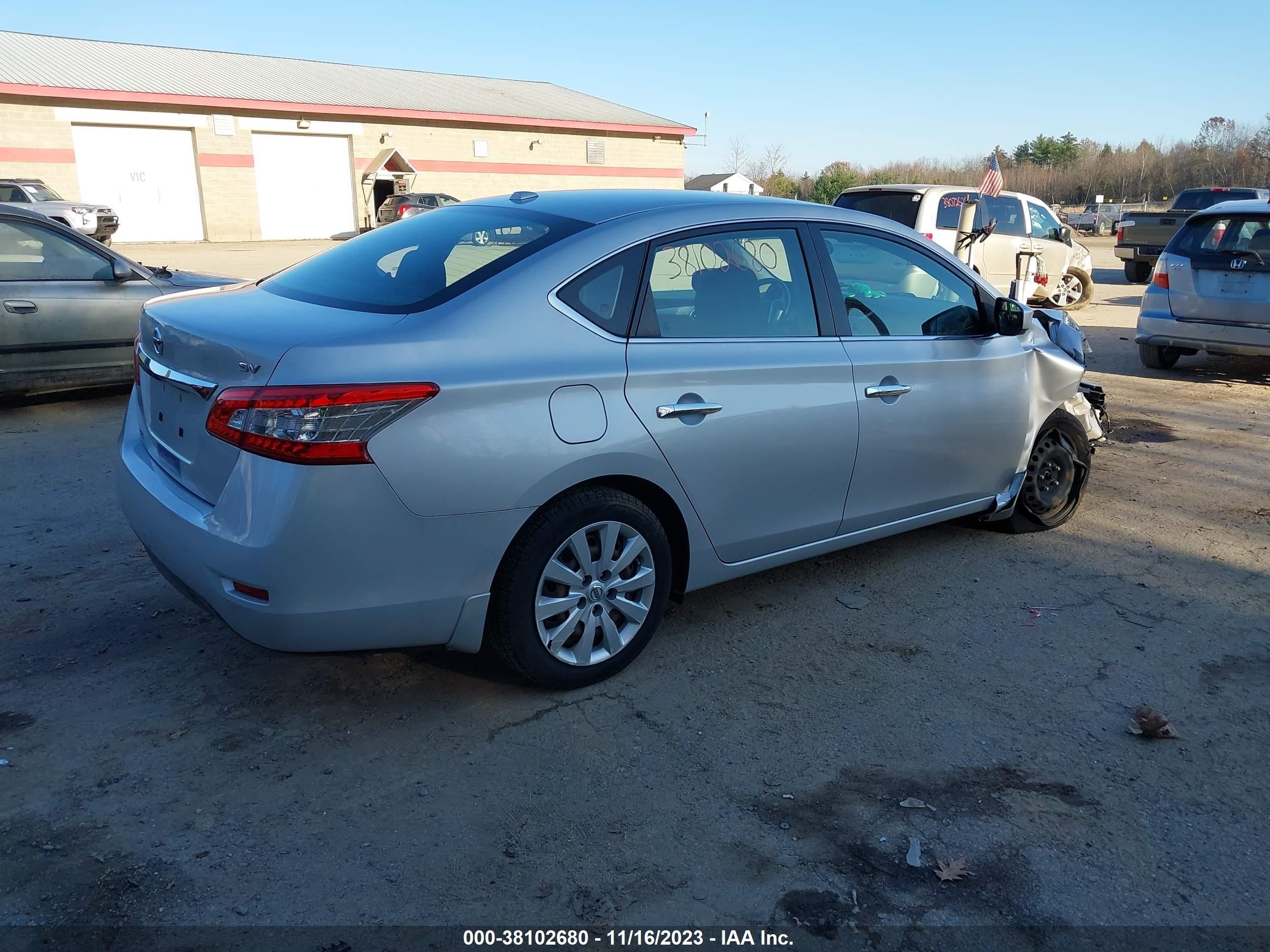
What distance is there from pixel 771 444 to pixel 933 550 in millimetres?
1705

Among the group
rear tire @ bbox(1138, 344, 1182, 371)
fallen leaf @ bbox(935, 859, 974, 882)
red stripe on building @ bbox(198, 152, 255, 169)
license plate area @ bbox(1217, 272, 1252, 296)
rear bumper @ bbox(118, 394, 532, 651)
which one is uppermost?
red stripe on building @ bbox(198, 152, 255, 169)

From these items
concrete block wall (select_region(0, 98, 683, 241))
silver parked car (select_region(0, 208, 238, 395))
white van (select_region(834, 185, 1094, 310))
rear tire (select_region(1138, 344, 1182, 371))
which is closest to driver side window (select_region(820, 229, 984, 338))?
silver parked car (select_region(0, 208, 238, 395))

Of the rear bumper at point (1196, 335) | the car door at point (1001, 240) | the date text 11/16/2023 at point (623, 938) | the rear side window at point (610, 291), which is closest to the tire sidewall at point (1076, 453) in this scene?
the rear side window at point (610, 291)

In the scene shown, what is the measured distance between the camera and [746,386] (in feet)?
12.5

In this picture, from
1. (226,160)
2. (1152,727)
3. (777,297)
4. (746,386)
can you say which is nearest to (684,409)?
(746,386)

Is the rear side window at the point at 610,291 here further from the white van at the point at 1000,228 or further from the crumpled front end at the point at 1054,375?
the white van at the point at 1000,228

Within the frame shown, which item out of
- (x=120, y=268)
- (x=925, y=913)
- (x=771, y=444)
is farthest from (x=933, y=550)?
(x=120, y=268)

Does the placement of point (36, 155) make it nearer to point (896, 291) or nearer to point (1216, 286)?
point (1216, 286)

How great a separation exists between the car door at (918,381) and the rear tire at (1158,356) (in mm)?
6453

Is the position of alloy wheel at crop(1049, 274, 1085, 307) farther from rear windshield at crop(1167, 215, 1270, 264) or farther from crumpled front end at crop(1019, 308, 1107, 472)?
crumpled front end at crop(1019, 308, 1107, 472)

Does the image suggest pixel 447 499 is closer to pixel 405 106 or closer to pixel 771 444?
pixel 771 444

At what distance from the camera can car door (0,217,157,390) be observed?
7461 millimetres

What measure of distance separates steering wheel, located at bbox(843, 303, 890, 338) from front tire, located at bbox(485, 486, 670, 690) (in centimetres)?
134

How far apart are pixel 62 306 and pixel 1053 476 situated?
22.5 feet
